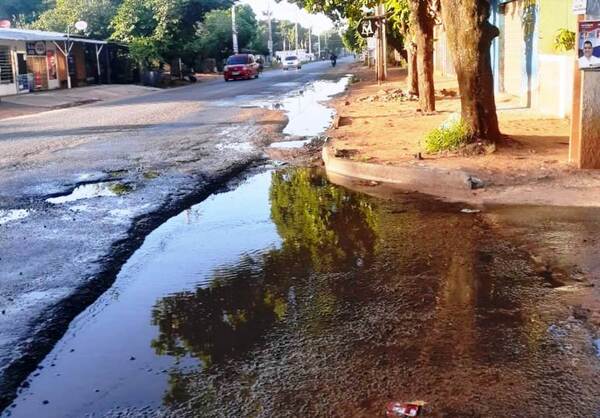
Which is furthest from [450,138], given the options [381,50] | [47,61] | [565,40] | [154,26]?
[154,26]

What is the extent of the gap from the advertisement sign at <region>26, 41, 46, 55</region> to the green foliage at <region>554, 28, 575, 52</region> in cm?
2861

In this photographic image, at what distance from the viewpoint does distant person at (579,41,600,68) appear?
9109 millimetres

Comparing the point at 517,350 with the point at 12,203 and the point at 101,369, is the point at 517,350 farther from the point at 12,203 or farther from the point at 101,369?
the point at 12,203

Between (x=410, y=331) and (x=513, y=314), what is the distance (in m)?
0.81

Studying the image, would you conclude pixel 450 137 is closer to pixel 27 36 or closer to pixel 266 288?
pixel 266 288

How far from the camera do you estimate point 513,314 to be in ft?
16.8

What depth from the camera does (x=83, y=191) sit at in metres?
10.2

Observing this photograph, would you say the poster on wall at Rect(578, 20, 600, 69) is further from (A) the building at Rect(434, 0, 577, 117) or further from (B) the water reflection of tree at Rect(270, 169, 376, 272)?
(A) the building at Rect(434, 0, 577, 117)

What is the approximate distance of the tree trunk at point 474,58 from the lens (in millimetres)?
11172

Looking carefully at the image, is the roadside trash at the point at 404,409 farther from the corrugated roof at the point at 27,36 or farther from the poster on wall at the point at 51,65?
the poster on wall at the point at 51,65

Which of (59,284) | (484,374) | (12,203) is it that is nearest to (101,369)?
(59,284)

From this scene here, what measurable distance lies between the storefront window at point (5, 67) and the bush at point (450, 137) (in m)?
27.8

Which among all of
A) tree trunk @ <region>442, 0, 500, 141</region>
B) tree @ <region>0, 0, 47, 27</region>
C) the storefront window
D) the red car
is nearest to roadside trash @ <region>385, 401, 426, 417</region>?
tree trunk @ <region>442, 0, 500, 141</region>

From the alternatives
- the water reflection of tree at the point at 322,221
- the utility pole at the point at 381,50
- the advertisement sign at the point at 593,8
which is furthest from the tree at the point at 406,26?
the water reflection of tree at the point at 322,221
